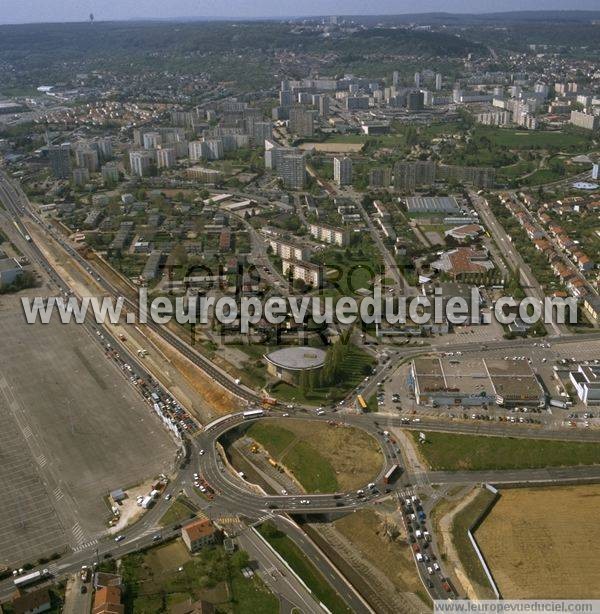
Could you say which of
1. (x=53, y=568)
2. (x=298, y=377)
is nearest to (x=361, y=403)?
(x=298, y=377)

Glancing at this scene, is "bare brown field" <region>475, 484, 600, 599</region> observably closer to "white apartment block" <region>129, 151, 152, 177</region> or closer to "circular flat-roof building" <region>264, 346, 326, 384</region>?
"circular flat-roof building" <region>264, 346, 326, 384</region>

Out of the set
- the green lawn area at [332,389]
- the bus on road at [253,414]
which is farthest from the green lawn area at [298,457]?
the green lawn area at [332,389]

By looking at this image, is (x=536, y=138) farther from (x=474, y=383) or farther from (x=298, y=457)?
(x=298, y=457)

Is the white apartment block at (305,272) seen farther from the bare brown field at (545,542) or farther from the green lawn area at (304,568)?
the green lawn area at (304,568)

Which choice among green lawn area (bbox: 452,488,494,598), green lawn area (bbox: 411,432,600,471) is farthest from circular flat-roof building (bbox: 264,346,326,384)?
green lawn area (bbox: 452,488,494,598)

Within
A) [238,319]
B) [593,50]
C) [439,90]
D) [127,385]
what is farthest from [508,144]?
[593,50]
